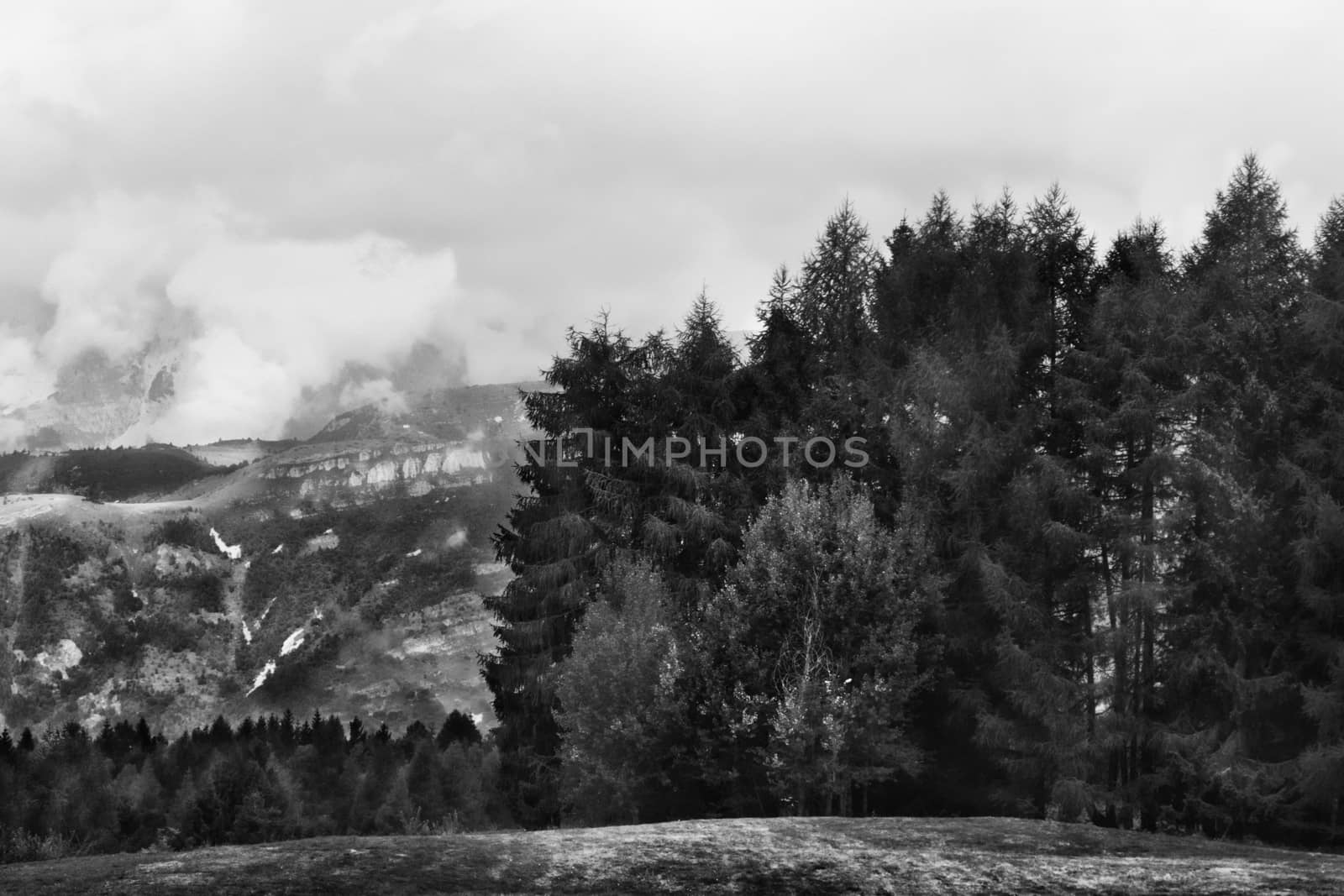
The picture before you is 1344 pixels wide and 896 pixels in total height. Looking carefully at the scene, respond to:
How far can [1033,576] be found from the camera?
3828cm

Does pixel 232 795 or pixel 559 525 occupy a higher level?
pixel 559 525

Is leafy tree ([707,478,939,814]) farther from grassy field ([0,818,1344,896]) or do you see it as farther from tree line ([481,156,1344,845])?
grassy field ([0,818,1344,896])

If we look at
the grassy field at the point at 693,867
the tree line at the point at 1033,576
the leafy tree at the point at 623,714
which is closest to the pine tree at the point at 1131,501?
the tree line at the point at 1033,576

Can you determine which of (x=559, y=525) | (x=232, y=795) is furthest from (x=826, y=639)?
(x=232, y=795)

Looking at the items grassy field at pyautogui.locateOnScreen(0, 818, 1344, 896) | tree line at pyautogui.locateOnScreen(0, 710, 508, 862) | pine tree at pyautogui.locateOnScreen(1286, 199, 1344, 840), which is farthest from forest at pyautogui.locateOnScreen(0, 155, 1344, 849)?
tree line at pyautogui.locateOnScreen(0, 710, 508, 862)

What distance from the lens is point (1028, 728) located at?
120 ft

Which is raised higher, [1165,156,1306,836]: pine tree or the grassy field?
[1165,156,1306,836]: pine tree

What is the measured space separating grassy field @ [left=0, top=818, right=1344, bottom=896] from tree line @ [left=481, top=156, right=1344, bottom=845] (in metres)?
15.5

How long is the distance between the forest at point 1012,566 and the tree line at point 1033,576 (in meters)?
0.10

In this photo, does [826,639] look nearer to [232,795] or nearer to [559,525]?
[559,525]

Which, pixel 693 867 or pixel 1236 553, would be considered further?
Answer: pixel 1236 553

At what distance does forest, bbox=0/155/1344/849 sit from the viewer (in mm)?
34625

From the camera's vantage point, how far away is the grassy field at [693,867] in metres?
14.9

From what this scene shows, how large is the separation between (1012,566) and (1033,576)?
857mm
